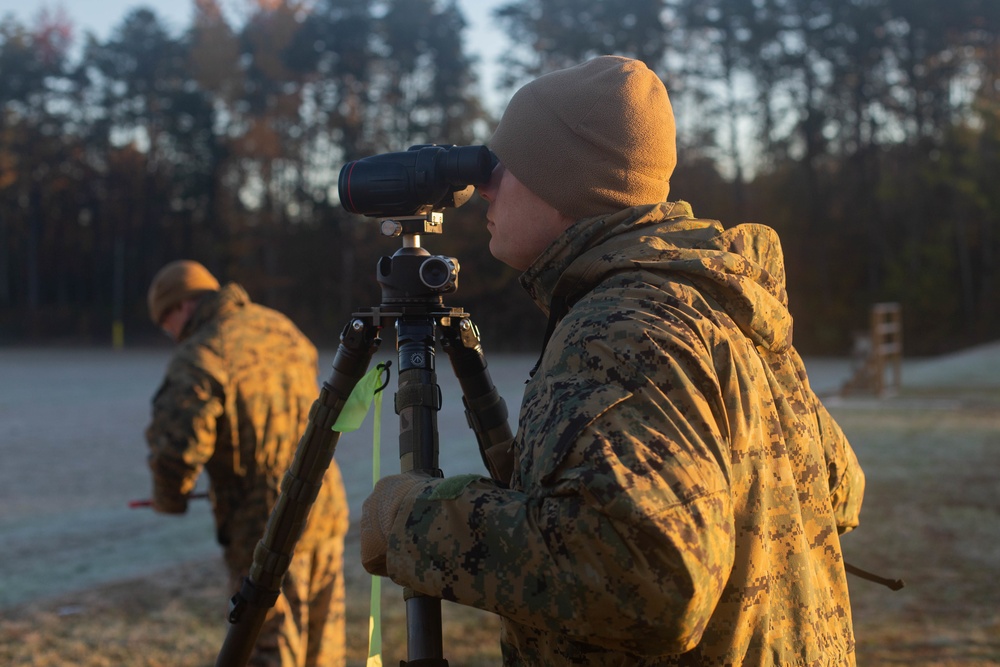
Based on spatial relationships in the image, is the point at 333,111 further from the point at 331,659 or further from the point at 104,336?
the point at 331,659

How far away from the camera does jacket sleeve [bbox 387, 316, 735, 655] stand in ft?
4.08

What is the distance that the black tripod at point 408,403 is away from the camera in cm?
185

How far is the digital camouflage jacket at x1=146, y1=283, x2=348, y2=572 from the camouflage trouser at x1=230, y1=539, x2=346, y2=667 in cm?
9

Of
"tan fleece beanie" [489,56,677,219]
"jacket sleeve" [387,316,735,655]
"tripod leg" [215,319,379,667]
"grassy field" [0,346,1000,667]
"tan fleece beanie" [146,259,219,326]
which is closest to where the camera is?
"jacket sleeve" [387,316,735,655]

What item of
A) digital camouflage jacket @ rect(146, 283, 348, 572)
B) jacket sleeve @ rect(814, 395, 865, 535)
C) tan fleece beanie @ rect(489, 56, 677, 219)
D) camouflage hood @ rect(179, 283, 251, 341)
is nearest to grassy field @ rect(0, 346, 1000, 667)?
digital camouflage jacket @ rect(146, 283, 348, 572)

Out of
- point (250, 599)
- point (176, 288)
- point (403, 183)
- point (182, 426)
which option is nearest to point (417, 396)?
point (403, 183)

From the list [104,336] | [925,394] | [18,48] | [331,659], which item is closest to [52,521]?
[331,659]

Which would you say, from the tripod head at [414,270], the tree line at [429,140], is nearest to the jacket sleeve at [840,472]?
the tripod head at [414,270]

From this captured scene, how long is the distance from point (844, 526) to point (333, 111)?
135 feet

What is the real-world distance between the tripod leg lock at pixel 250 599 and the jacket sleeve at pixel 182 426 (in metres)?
1.27

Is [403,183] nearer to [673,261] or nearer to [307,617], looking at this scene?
[673,261]

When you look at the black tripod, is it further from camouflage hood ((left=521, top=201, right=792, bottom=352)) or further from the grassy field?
the grassy field

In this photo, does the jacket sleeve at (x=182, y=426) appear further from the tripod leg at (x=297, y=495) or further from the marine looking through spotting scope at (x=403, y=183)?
the marine looking through spotting scope at (x=403, y=183)

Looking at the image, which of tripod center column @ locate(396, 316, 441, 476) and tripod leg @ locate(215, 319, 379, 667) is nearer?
tripod center column @ locate(396, 316, 441, 476)
